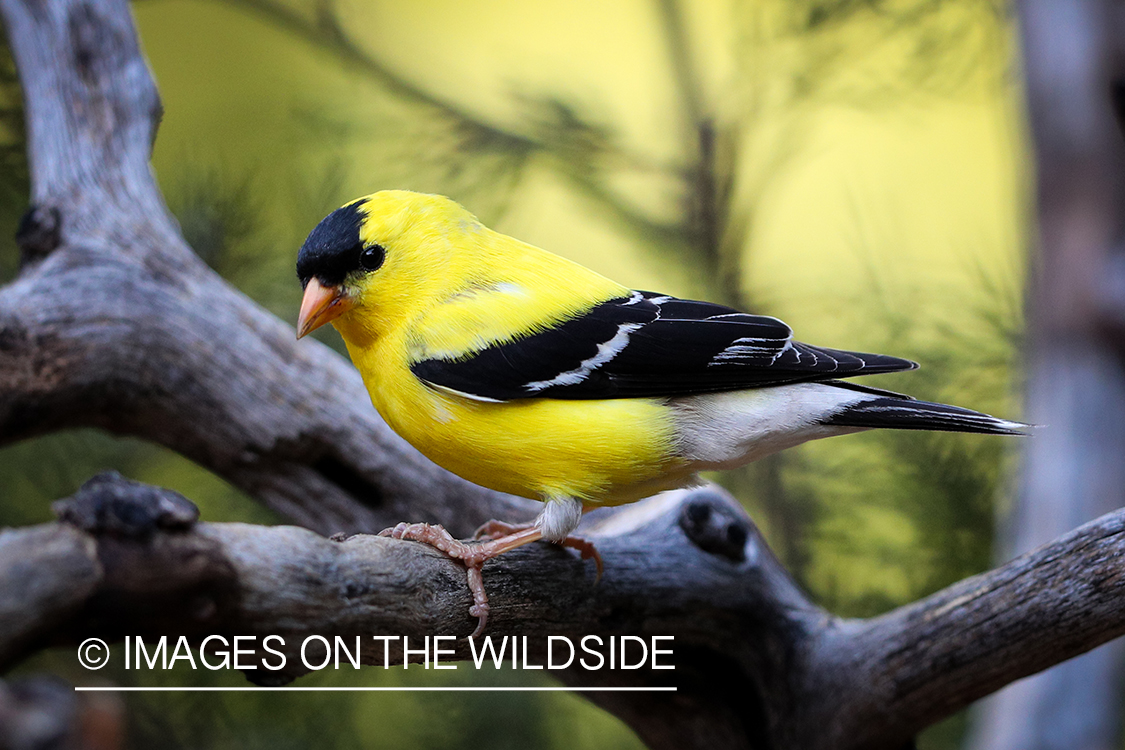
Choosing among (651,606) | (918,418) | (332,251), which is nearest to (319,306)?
(332,251)

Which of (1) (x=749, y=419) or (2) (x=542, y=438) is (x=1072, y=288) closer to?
(1) (x=749, y=419)

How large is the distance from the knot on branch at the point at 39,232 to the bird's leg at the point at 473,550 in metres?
1.08

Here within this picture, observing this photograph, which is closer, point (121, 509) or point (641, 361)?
point (121, 509)

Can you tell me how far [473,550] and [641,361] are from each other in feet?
1.31

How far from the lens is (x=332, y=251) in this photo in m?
1.51

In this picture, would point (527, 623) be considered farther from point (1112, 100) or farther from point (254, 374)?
point (1112, 100)

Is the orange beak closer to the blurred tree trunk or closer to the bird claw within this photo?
the bird claw

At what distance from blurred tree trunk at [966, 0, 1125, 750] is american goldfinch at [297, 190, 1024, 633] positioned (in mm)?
1284

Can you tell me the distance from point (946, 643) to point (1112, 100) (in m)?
1.78

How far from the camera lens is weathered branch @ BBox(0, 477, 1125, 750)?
89 centimetres

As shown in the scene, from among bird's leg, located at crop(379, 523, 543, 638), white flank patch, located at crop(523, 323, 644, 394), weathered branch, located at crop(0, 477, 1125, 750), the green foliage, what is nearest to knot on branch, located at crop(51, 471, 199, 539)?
weathered branch, located at crop(0, 477, 1125, 750)

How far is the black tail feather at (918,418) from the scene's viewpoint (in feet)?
4.45
